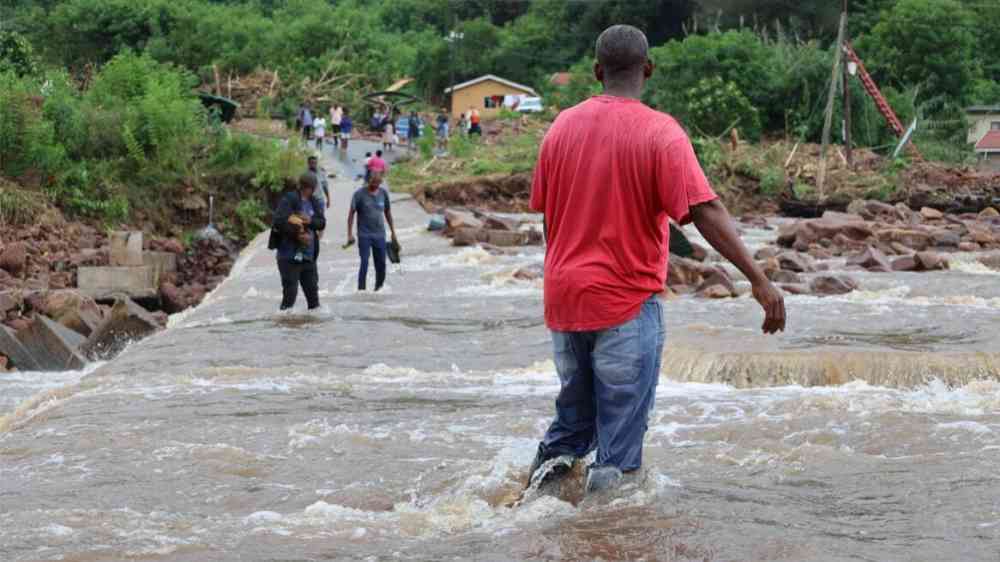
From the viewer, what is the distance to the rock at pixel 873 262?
844 inches

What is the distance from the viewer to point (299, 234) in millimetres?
13602

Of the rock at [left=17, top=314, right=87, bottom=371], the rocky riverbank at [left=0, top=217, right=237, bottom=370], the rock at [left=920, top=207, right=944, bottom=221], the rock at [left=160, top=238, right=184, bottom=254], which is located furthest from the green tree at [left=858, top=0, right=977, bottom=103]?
the rock at [left=17, top=314, right=87, bottom=371]

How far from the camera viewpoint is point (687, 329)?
Answer: 12.9 meters

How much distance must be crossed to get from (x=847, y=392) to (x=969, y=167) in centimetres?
3729

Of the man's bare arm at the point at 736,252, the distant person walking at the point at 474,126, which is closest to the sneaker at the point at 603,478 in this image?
the man's bare arm at the point at 736,252

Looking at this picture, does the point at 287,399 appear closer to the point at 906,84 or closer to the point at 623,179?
the point at 623,179

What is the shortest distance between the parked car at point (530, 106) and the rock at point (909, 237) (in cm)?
3398

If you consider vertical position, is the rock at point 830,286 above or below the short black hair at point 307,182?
below

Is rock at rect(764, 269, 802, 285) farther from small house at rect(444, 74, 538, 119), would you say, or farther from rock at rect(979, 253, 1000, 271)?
small house at rect(444, 74, 538, 119)

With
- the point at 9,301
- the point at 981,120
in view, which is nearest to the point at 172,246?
the point at 9,301

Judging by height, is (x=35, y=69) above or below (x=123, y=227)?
above

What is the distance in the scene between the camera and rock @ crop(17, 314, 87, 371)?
14.5m

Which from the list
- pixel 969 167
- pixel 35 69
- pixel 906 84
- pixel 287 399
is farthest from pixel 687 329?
pixel 906 84

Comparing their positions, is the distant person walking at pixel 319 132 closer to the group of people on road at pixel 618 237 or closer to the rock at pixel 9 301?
the rock at pixel 9 301
